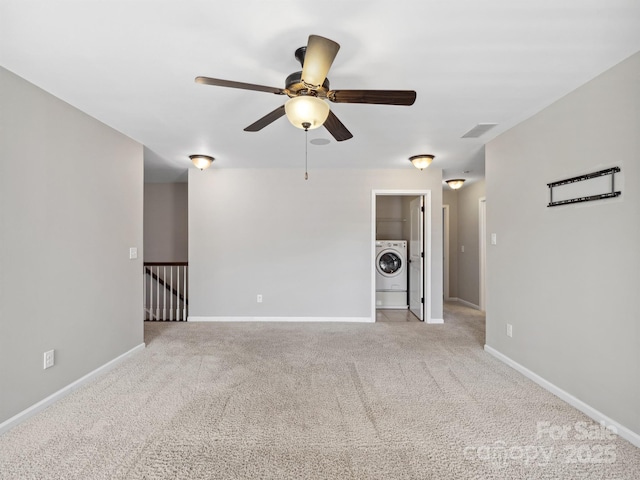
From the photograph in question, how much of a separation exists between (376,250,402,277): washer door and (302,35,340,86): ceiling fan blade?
4.50 meters

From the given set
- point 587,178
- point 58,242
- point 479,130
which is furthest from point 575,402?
point 58,242

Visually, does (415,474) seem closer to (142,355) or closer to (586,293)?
(586,293)

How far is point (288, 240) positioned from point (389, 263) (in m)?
2.06

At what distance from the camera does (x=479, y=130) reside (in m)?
3.30

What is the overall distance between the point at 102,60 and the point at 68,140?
39.0 inches

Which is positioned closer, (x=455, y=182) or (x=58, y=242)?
(x=58, y=242)

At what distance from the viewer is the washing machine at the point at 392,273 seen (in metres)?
5.99

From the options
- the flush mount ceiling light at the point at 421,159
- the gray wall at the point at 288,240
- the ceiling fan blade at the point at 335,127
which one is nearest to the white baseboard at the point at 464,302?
the gray wall at the point at 288,240

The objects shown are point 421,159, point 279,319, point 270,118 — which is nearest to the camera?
point 270,118

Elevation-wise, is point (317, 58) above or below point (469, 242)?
above

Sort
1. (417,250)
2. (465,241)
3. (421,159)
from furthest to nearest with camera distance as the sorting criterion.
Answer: (465,241) < (417,250) < (421,159)

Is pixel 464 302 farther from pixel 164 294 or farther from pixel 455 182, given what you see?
pixel 164 294

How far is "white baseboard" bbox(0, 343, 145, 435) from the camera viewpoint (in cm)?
213

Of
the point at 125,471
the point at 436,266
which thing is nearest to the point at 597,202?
the point at 436,266
